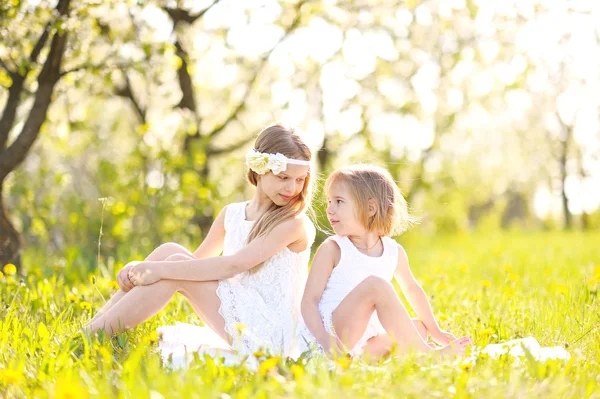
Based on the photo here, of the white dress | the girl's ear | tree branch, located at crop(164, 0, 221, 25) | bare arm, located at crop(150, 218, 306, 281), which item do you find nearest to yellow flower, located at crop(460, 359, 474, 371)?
the white dress

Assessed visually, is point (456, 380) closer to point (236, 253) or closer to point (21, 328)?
point (236, 253)

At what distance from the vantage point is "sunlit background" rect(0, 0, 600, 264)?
5578 millimetres

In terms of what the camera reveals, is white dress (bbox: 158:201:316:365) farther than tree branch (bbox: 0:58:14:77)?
No

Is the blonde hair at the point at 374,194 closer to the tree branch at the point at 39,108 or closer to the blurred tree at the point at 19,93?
the blurred tree at the point at 19,93

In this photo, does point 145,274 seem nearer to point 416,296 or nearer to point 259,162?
point 259,162

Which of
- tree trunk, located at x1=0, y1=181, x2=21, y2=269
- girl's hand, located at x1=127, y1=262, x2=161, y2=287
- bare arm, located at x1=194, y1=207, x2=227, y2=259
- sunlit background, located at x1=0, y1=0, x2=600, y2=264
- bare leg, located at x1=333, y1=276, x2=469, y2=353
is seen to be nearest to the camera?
bare leg, located at x1=333, y1=276, x2=469, y2=353

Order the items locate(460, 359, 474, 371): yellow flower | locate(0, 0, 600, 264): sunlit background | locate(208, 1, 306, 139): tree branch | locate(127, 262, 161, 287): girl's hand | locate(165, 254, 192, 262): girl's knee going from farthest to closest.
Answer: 1. locate(208, 1, 306, 139): tree branch
2. locate(0, 0, 600, 264): sunlit background
3. locate(165, 254, 192, 262): girl's knee
4. locate(127, 262, 161, 287): girl's hand
5. locate(460, 359, 474, 371): yellow flower

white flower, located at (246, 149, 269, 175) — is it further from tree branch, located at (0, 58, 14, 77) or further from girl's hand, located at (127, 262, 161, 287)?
tree branch, located at (0, 58, 14, 77)

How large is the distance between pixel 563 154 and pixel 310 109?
11.7 meters

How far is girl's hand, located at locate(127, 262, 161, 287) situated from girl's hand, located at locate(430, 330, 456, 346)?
1.32 m

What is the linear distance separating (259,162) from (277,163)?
10 cm

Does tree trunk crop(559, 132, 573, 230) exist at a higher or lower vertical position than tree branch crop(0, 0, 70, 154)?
lower

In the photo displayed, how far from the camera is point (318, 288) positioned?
3053 mm

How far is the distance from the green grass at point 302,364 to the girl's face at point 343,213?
28.8 inches
